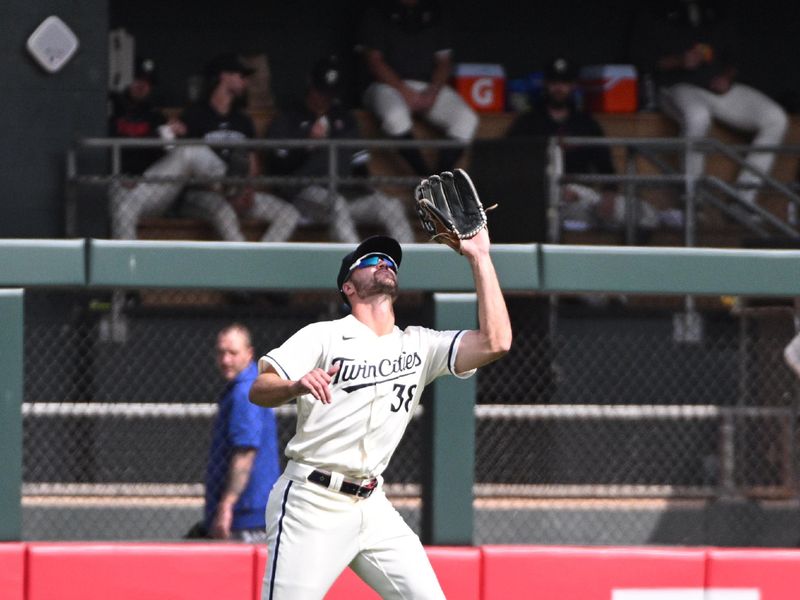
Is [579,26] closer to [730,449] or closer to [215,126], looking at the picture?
[215,126]

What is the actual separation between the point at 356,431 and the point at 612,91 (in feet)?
23.7

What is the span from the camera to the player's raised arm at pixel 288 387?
422 cm

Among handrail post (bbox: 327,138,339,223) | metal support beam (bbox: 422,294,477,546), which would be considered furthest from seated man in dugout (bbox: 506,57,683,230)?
metal support beam (bbox: 422,294,477,546)

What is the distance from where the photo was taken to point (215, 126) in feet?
33.0

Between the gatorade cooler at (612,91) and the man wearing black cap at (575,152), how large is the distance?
0.23 meters

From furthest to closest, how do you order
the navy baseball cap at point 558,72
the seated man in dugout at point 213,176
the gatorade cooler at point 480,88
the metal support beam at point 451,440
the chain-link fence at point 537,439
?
the gatorade cooler at point 480,88, the navy baseball cap at point 558,72, the seated man in dugout at point 213,176, the chain-link fence at point 537,439, the metal support beam at point 451,440

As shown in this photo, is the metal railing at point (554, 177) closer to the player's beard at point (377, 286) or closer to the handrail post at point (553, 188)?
the handrail post at point (553, 188)

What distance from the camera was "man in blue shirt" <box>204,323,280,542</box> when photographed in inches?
236

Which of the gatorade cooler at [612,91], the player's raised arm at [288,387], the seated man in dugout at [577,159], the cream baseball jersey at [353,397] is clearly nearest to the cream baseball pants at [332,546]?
the cream baseball jersey at [353,397]

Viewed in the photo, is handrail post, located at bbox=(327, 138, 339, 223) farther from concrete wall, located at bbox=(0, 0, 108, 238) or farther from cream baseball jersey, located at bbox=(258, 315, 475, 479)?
cream baseball jersey, located at bbox=(258, 315, 475, 479)

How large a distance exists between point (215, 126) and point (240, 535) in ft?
14.8

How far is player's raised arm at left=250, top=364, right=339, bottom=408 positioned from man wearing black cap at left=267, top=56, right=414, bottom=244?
483 centimetres

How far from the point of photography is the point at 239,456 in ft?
19.7

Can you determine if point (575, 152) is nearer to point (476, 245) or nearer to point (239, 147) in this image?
point (239, 147)
